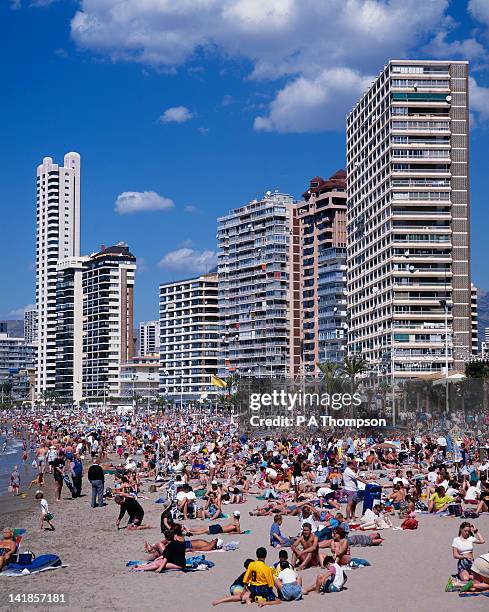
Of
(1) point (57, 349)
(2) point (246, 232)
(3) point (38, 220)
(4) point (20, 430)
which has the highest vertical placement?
(3) point (38, 220)

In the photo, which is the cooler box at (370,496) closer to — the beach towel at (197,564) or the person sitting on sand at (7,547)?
the beach towel at (197,564)

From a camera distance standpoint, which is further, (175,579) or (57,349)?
(57,349)

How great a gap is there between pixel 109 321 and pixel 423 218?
105 metres

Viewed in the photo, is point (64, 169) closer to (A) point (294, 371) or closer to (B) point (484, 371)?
(A) point (294, 371)

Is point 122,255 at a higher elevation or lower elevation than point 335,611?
higher

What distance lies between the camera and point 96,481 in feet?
86.4

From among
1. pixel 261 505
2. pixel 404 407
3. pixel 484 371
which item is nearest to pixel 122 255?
pixel 484 371

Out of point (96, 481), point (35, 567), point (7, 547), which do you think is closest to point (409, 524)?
point (35, 567)

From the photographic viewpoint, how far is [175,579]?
49.3 feet

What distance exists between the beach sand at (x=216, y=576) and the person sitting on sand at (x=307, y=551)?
21 centimetres

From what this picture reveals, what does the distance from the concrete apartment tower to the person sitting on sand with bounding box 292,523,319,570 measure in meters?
180

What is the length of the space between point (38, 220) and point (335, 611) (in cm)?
18998

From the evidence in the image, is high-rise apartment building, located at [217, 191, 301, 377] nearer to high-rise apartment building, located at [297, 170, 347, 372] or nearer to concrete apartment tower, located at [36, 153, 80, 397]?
high-rise apartment building, located at [297, 170, 347, 372]

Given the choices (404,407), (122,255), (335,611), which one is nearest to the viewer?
(335,611)
